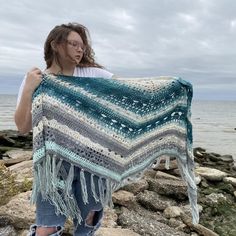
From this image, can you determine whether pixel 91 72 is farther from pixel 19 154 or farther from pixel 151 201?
pixel 19 154

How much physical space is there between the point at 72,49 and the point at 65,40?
0.24 feet

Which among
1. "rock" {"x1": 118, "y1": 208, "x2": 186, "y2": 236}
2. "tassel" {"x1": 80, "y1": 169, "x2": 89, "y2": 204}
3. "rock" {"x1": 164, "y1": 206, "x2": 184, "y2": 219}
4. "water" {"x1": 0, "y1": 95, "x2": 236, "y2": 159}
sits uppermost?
"tassel" {"x1": 80, "y1": 169, "x2": 89, "y2": 204}

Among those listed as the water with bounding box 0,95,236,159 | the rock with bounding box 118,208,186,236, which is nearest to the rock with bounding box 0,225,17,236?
the rock with bounding box 118,208,186,236

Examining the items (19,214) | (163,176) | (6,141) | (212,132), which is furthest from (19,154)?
(212,132)

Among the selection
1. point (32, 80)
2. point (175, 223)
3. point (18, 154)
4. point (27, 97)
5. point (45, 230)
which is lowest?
point (18, 154)

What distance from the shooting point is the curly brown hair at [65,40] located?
299 centimetres

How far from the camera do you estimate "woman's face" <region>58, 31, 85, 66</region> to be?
2.98 metres

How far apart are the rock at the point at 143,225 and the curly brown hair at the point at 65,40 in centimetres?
285

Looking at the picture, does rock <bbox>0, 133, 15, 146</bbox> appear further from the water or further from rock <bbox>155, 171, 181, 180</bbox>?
rock <bbox>155, 171, 181, 180</bbox>

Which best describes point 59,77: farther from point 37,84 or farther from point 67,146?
point 67,146

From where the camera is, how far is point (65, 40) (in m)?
2.98

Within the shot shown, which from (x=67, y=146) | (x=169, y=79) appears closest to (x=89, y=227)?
(x=67, y=146)

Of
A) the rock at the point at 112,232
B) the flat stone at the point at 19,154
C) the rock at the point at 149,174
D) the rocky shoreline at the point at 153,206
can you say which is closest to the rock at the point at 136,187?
the rocky shoreline at the point at 153,206

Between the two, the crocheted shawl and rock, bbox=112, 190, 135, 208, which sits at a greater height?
the crocheted shawl
